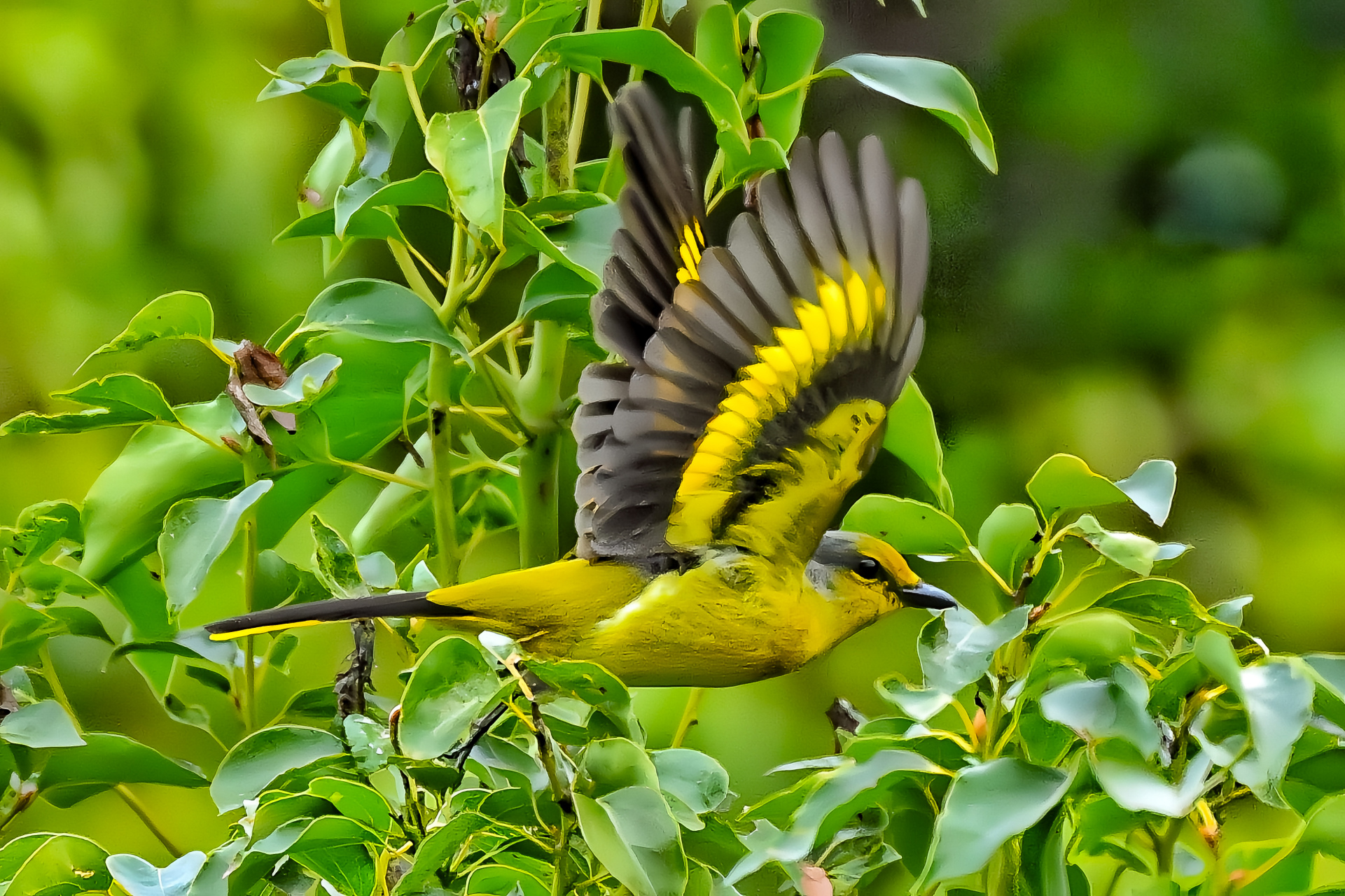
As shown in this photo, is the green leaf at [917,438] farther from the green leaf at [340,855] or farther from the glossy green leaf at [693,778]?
the green leaf at [340,855]

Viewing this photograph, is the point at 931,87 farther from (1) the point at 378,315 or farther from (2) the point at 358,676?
(2) the point at 358,676

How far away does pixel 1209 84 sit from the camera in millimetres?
981

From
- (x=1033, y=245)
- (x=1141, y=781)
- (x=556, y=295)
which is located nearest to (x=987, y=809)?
(x=1141, y=781)

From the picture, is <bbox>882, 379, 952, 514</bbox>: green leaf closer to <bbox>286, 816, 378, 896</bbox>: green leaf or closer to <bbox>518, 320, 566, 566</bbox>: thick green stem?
<bbox>518, 320, 566, 566</bbox>: thick green stem

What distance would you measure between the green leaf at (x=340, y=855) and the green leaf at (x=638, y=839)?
93 mm

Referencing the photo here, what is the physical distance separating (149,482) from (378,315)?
0.14 meters

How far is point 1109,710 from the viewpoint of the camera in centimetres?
38

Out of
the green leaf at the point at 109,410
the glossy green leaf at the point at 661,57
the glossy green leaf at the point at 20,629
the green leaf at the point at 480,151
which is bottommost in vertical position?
the glossy green leaf at the point at 20,629

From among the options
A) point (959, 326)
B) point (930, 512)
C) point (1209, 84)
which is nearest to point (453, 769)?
point (930, 512)

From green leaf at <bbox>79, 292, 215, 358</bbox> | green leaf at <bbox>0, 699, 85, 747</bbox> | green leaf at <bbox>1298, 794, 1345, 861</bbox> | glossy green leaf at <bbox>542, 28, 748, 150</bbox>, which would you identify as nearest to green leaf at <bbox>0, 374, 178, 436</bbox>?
green leaf at <bbox>79, 292, 215, 358</bbox>

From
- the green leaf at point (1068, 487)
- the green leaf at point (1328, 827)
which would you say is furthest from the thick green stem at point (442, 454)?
the green leaf at point (1328, 827)

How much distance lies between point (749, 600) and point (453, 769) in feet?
0.51

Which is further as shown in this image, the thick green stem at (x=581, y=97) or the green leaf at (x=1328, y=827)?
the thick green stem at (x=581, y=97)

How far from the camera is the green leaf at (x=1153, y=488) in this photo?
459mm
